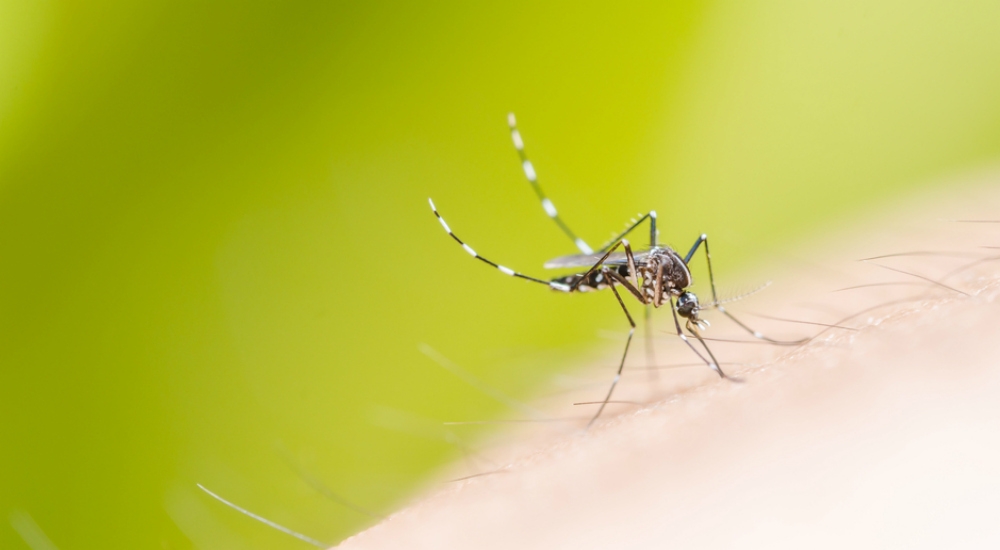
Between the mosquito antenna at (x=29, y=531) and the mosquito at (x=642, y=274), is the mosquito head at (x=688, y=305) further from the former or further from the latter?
the mosquito antenna at (x=29, y=531)

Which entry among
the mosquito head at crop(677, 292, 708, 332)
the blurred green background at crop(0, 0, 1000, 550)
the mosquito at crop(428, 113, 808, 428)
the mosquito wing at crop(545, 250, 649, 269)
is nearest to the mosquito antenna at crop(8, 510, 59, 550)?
the blurred green background at crop(0, 0, 1000, 550)

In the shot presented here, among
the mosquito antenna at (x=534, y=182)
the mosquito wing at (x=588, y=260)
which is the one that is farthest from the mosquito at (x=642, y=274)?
the mosquito antenna at (x=534, y=182)

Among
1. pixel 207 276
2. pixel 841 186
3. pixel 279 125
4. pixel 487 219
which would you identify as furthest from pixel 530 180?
pixel 841 186

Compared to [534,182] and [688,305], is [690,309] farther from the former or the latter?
[534,182]

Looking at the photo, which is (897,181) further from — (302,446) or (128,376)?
(128,376)

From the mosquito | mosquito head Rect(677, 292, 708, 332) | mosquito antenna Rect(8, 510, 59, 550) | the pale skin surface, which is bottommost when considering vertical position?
mosquito antenna Rect(8, 510, 59, 550)

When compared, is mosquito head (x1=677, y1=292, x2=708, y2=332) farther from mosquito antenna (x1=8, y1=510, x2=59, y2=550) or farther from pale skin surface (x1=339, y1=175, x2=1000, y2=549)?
mosquito antenna (x1=8, y1=510, x2=59, y2=550)
